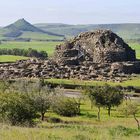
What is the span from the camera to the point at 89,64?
178625 mm

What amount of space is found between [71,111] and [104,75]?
77.1 metres

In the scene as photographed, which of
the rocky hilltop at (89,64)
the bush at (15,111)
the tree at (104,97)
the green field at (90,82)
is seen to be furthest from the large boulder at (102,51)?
the bush at (15,111)

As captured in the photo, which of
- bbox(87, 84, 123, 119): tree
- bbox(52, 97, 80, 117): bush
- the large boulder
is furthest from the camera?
the large boulder

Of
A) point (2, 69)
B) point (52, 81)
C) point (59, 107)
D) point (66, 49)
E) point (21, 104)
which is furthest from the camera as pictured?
point (66, 49)

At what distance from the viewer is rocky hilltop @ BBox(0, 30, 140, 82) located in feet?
529

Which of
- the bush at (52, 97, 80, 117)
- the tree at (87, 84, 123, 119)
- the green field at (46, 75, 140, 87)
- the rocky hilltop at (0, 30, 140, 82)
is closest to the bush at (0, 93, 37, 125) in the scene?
the bush at (52, 97, 80, 117)

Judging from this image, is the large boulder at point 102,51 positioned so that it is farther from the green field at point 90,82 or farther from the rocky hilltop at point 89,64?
the green field at point 90,82

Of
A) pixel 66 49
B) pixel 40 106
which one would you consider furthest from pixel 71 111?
pixel 66 49

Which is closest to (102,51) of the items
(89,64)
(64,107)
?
(89,64)

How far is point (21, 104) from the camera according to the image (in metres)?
49.1

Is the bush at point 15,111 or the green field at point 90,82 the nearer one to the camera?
the bush at point 15,111

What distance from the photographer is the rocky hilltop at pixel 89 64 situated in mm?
161275

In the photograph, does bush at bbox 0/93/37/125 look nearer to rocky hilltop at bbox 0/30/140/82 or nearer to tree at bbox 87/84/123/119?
tree at bbox 87/84/123/119

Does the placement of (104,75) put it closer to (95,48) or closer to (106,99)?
(95,48)
